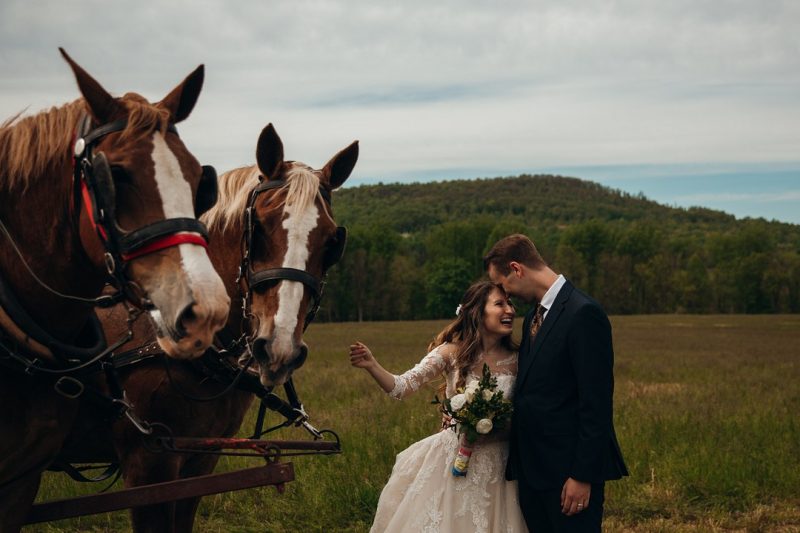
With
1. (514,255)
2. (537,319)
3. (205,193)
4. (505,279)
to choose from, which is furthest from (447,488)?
(205,193)

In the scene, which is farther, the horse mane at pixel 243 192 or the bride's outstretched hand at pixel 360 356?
the bride's outstretched hand at pixel 360 356

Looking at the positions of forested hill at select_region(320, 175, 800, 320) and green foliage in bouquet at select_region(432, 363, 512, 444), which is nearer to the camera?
green foliage in bouquet at select_region(432, 363, 512, 444)

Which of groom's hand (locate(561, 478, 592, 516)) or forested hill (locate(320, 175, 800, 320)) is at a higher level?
groom's hand (locate(561, 478, 592, 516))

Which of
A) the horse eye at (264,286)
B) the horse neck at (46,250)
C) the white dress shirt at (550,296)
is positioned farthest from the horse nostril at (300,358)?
the white dress shirt at (550,296)

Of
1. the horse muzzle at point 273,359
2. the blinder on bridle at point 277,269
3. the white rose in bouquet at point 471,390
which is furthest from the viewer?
the white rose in bouquet at point 471,390

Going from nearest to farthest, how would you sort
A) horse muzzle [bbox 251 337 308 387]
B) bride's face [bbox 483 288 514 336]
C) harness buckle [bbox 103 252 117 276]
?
harness buckle [bbox 103 252 117 276] → horse muzzle [bbox 251 337 308 387] → bride's face [bbox 483 288 514 336]

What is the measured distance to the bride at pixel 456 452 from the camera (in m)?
4.75

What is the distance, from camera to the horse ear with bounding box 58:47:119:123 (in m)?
2.71

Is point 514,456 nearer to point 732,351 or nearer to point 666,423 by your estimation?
point 666,423

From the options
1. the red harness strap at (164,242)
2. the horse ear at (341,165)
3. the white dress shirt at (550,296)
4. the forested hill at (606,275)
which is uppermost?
the horse ear at (341,165)

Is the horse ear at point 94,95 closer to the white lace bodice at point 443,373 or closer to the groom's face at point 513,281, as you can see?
the groom's face at point 513,281

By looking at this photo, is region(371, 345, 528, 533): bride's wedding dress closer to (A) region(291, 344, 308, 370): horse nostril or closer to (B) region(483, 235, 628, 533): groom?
(B) region(483, 235, 628, 533): groom

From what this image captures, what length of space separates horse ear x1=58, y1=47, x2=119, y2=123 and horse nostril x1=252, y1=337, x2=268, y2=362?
48.4 inches

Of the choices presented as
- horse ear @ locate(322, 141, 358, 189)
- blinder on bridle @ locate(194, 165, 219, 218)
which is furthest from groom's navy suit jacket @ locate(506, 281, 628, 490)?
blinder on bridle @ locate(194, 165, 219, 218)
